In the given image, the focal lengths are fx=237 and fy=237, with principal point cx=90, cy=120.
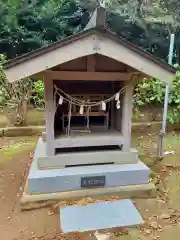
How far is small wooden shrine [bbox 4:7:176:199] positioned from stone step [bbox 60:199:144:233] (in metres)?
0.25

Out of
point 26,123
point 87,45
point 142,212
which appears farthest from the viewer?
point 26,123

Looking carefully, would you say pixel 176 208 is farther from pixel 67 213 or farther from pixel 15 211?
pixel 15 211

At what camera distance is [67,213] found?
9.02ft

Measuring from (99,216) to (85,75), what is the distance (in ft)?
5.66

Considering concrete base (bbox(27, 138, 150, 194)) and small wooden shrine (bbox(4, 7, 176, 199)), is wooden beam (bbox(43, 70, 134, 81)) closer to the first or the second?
small wooden shrine (bbox(4, 7, 176, 199))

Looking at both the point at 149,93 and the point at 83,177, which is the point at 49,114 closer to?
the point at 83,177

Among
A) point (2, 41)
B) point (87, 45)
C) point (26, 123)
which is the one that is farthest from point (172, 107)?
point (2, 41)

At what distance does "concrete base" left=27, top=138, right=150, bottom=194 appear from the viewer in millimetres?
2975

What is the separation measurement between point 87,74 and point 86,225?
5.92 ft

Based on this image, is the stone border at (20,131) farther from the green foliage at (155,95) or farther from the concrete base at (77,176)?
the concrete base at (77,176)

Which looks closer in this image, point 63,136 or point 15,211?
point 15,211

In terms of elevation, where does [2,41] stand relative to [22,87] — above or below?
above

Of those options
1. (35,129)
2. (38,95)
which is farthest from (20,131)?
(38,95)

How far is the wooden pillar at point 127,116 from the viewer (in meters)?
3.30
